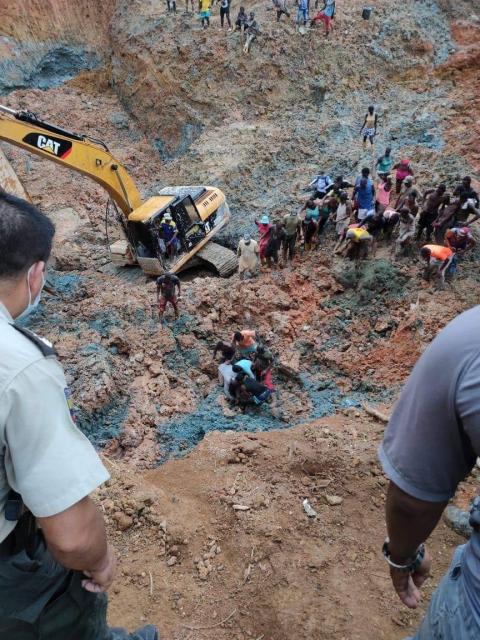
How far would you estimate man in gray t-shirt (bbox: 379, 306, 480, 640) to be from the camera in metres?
1.43

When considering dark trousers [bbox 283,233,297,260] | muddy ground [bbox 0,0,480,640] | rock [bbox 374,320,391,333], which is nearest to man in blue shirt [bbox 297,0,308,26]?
muddy ground [bbox 0,0,480,640]

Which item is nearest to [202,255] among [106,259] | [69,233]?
[106,259]

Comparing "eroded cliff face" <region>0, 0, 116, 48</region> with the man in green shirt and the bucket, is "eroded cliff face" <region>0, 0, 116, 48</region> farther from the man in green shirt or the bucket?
the man in green shirt

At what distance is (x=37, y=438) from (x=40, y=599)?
0.85m

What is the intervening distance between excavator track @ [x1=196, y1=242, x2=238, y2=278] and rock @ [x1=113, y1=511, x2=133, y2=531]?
6.98 meters

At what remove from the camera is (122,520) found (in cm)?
445

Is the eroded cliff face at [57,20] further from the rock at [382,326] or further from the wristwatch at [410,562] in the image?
the wristwatch at [410,562]

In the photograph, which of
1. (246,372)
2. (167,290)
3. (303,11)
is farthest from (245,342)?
(303,11)

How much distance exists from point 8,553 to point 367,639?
2.83 meters

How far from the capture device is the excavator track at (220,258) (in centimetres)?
1085

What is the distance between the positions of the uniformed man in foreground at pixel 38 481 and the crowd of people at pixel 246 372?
4.96 meters

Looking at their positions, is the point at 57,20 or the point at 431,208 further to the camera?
the point at 57,20

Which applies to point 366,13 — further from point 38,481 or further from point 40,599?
point 40,599

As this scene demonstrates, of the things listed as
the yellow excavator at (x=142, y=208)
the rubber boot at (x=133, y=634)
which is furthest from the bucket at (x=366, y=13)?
the rubber boot at (x=133, y=634)
